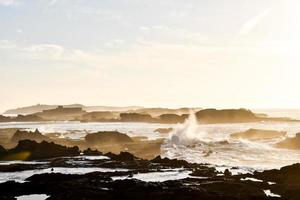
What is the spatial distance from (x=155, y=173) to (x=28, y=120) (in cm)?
15235

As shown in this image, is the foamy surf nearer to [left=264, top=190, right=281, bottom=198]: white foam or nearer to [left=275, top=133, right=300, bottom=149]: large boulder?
[left=275, top=133, right=300, bottom=149]: large boulder

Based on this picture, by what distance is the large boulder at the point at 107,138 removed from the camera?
4008 inches

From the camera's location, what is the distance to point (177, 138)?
100438mm

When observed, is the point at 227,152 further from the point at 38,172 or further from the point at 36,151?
the point at 38,172

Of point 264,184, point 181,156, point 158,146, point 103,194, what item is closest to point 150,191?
point 103,194

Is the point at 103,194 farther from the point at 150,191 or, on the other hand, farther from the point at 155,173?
the point at 155,173

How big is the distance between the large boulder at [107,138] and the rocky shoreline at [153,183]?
44527 mm

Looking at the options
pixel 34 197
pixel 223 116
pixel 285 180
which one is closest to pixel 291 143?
pixel 285 180

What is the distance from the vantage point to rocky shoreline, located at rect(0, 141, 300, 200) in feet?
127

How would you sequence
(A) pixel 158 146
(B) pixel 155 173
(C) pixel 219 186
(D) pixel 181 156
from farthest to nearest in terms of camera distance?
(A) pixel 158 146 → (D) pixel 181 156 → (B) pixel 155 173 → (C) pixel 219 186

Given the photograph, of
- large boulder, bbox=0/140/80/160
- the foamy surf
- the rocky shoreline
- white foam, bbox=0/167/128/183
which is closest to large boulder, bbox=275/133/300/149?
the foamy surf

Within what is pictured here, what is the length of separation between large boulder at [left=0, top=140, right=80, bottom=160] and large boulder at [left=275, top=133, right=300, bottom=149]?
127 ft

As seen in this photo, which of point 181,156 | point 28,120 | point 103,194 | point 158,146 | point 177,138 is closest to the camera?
point 103,194

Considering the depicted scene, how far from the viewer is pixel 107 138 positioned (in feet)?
338
